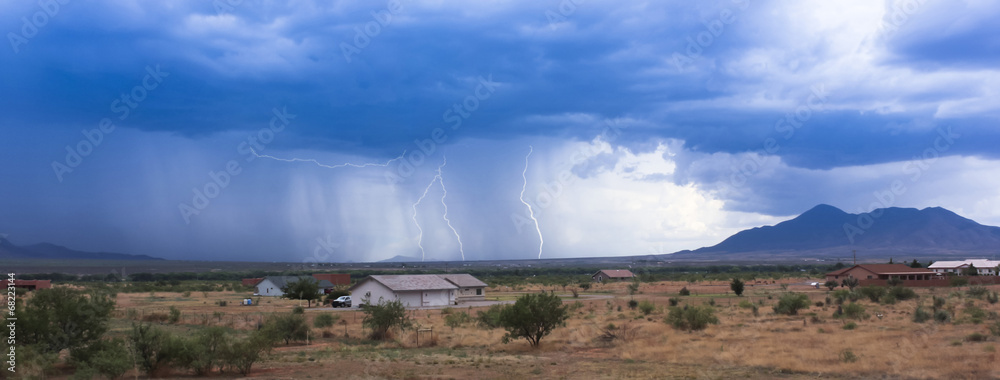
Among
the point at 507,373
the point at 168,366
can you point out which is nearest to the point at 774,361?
the point at 507,373

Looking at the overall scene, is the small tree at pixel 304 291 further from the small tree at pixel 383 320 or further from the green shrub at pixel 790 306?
the green shrub at pixel 790 306

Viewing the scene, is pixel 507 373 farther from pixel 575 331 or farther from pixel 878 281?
pixel 878 281

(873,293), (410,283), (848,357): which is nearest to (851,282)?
(873,293)

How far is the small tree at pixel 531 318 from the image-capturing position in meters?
33.0

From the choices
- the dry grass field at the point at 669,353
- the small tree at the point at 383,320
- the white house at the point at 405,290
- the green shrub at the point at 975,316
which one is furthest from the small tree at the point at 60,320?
the white house at the point at 405,290

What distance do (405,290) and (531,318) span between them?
3648 centimetres

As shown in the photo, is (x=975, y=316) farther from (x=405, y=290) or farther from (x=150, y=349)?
(x=405, y=290)

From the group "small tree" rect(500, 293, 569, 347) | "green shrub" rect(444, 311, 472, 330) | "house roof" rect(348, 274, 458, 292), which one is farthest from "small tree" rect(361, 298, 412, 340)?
"house roof" rect(348, 274, 458, 292)

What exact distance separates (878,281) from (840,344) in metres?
65.8

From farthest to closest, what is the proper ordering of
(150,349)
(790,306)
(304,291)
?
(304,291) < (790,306) < (150,349)

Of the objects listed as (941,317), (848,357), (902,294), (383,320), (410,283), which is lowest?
(902,294)

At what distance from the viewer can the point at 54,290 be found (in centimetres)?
2455

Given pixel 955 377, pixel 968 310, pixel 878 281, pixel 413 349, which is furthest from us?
pixel 878 281

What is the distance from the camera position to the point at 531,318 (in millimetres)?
32938
